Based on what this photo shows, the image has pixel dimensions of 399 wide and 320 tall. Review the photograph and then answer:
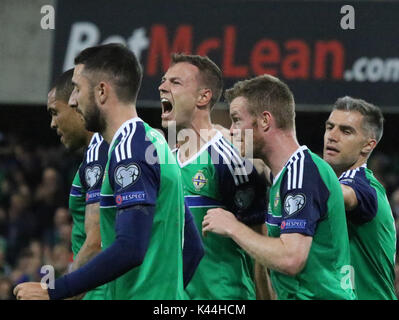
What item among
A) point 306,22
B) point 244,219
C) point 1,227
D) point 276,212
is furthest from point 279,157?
point 1,227

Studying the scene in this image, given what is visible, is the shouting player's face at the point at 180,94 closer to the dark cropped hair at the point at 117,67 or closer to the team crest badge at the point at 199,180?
the team crest badge at the point at 199,180

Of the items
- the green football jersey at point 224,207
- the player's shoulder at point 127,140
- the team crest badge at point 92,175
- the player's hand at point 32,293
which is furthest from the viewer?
the green football jersey at point 224,207

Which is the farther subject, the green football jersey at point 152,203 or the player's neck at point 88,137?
the player's neck at point 88,137

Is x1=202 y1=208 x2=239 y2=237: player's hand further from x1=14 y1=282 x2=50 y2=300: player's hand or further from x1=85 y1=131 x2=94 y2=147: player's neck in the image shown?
x1=85 y1=131 x2=94 y2=147: player's neck

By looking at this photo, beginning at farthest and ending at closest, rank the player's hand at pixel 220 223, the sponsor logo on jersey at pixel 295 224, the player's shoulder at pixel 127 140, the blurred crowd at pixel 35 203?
the blurred crowd at pixel 35 203 → the player's hand at pixel 220 223 → the sponsor logo on jersey at pixel 295 224 → the player's shoulder at pixel 127 140

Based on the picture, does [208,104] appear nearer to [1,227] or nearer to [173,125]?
[173,125]

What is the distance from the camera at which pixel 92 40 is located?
10.1 metres

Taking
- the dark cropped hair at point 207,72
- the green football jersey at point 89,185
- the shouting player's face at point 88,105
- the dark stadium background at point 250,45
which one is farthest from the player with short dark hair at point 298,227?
the dark stadium background at point 250,45

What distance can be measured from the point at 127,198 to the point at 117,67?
25.9 inches

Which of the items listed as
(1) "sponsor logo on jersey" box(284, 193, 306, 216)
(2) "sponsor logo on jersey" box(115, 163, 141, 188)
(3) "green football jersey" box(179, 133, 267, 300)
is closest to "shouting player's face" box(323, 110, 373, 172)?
(3) "green football jersey" box(179, 133, 267, 300)

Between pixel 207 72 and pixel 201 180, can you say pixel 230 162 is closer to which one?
pixel 201 180

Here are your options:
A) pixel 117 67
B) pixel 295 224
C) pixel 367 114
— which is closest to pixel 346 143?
pixel 367 114

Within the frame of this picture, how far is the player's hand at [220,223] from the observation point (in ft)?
12.5

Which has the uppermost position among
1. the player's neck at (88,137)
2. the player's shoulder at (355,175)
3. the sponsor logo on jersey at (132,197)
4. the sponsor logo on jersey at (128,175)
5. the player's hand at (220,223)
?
the player's neck at (88,137)
